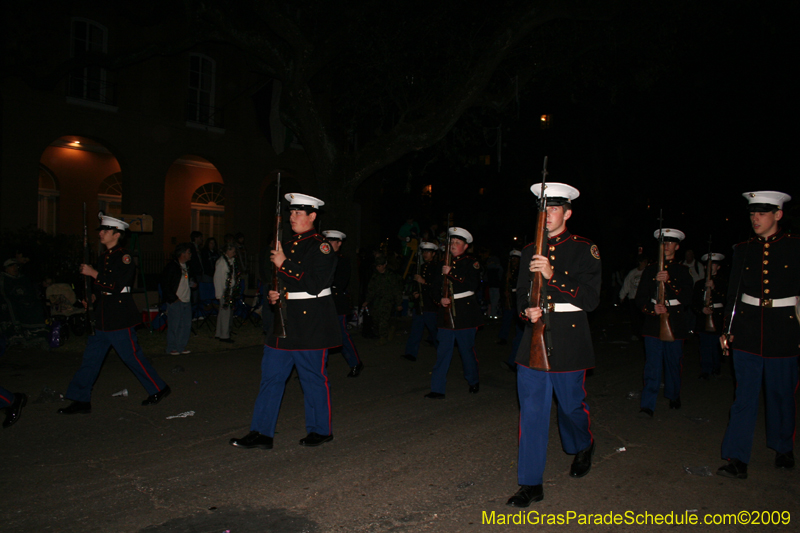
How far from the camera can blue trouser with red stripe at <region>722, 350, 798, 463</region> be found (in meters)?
4.87

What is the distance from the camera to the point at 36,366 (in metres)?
8.77

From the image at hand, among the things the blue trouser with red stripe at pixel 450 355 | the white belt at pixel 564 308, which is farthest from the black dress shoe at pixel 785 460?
the blue trouser with red stripe at pixel 450 355

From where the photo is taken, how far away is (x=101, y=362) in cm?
646

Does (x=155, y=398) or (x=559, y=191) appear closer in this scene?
(x=559, y=191)

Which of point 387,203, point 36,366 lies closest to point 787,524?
point 36,366

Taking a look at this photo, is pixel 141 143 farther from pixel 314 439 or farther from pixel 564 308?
pixel 564 308

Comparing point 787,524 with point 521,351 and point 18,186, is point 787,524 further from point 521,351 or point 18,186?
point 18,186

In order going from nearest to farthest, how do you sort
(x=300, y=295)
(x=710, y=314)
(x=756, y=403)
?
(x=756, y=403) → (x=300, y=295) → (x=710, y=314)

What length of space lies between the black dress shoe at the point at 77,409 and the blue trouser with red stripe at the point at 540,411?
4.66 m

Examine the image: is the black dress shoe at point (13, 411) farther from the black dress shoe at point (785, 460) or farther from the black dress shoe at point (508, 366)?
the black dress shoe at point (785, 460)

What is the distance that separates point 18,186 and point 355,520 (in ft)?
53.9

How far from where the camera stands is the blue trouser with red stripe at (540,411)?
13.9 feet

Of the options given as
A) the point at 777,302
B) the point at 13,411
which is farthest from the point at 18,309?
the point at 777,302

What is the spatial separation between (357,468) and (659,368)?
3.80 metres
